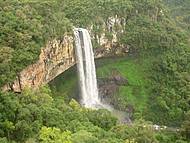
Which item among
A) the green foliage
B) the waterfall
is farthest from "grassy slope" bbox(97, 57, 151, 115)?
the green foliage

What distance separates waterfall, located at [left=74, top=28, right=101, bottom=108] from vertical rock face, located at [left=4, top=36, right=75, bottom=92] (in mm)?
753

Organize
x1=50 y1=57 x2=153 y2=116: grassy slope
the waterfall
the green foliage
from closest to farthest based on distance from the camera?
the green foliage
the waterfall
x1=50 y1=57 x2=153 y2=116: grassy slope

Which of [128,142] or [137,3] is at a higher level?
[137,3]

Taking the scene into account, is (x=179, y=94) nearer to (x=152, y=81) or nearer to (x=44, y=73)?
(x=152, y=81)

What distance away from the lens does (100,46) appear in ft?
151

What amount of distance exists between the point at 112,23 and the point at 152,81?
6792 millimetres

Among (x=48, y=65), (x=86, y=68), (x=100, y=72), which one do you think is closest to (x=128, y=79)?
(x=100, y=72)

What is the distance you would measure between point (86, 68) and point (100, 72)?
3.20 m

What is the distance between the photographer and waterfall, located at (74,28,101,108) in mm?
42062

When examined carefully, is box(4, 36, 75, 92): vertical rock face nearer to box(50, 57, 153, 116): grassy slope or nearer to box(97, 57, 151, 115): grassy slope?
box(50, 57, 153, 116): grassy slope

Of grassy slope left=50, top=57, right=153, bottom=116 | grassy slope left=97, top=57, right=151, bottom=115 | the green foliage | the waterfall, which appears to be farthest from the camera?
grassy slope left=97, top=57, right=151, bottom=115

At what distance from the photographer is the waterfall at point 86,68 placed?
138 feet

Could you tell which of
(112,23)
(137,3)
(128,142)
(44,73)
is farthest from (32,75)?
(137,3)

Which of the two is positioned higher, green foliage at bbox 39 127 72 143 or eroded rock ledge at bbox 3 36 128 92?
eroded rock ledge at bbox 3 36 128 92
